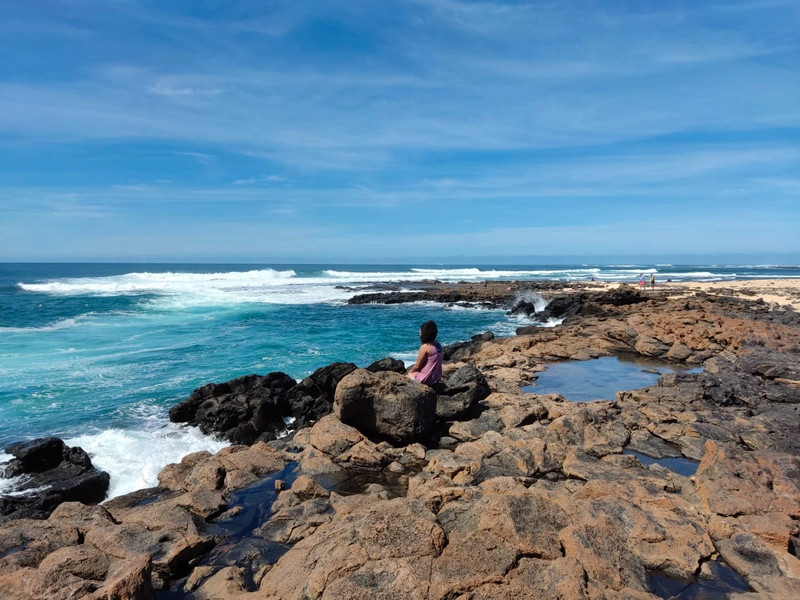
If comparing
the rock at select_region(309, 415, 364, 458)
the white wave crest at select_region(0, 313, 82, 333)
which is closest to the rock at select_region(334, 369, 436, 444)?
the rock at select_region(309, 415, 364, 458)

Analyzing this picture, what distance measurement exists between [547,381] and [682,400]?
304cm

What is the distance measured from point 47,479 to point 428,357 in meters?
6.49

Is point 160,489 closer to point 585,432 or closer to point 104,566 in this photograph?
point 104,566

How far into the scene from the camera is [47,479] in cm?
773

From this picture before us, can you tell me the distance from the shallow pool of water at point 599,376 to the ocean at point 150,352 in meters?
5.92

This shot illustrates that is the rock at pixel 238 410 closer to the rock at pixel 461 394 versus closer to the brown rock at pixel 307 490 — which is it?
the rock at pixel 461 394

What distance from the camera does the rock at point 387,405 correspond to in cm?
735

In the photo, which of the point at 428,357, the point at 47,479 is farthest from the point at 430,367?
the point at 47,479

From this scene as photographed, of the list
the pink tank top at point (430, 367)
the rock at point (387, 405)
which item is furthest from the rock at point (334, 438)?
the pink tank top at point (430, 367)

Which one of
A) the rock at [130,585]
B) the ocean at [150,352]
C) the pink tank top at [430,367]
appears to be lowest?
the ocean at [150,352]

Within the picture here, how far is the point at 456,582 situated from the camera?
11.4 ft

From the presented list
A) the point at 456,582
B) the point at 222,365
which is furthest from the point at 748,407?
the point at 222,365

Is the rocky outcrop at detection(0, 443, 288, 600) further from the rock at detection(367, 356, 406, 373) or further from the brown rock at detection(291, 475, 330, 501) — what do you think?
the rock at detection(367, 356, 406, 373)

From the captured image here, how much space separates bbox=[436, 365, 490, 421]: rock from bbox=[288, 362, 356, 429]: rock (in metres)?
2.88
